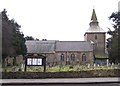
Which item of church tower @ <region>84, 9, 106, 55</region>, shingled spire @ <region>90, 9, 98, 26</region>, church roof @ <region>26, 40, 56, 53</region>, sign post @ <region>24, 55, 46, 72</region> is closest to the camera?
sign post @ <region>24, 55, 46, 72</region>

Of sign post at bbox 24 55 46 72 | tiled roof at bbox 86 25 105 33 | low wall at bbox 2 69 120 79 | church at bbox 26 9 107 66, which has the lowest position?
low wall at bbox 2 69 120 79

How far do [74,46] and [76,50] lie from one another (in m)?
1.99

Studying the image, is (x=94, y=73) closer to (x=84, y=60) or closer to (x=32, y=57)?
(x=32, y=57)

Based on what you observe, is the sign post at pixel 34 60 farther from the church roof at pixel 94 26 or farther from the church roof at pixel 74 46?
the church roof at pixel 94 26

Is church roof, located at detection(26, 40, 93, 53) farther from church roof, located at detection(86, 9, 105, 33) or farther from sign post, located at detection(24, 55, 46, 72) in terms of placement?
sign post, located at detection(24, 55, 46, 72)

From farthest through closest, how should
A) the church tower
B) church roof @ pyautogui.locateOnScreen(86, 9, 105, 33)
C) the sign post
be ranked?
church roof @ pyautogui.locateOnScreen(86, 9, 105, 33) → the church tower → the sign post

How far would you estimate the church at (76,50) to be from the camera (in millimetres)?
92025

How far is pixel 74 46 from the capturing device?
311ft

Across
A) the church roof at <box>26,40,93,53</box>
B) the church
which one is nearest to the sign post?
the church

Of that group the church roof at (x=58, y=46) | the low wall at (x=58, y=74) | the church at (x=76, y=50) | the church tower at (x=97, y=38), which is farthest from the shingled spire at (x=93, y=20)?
the low wall at (x=58, y=74)

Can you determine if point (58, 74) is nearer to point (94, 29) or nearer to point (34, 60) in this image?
point (34, 60)

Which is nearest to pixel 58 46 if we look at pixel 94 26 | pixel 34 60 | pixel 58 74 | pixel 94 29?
pixel 94 29

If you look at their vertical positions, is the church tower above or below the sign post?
→ above

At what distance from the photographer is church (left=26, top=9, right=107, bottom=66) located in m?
92.0
